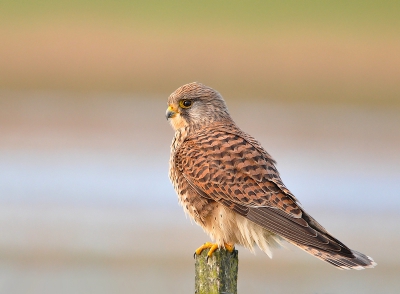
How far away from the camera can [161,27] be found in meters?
14.6

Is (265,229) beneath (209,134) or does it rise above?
beneath

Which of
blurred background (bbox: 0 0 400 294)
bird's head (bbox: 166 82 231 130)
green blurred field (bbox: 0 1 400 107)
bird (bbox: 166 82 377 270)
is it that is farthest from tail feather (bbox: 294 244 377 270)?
green blurred field (bbox: 0 1 400 107)

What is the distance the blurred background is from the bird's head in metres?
2.94

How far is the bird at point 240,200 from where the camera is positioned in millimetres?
3811

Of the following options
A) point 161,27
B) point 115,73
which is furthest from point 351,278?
point 161,27

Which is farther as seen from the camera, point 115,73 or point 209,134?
point 115,73

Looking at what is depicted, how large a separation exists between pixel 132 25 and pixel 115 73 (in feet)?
5.96

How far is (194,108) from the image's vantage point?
16.0 feet

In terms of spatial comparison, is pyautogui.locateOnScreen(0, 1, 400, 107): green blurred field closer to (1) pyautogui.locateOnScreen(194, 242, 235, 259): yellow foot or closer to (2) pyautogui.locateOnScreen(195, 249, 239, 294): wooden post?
(1) pyautogui.locateOnScreen(194, 242, 235, 259): yellow foot

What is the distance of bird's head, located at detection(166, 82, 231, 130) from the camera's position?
4848 millimetres

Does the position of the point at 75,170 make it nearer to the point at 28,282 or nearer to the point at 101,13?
the point at 28,282

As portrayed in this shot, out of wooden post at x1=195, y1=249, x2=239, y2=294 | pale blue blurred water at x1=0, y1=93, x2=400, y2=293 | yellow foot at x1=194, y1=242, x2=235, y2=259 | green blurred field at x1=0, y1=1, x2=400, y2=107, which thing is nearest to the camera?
wooden post at x1=195, y1=249, x2=239, y2=294

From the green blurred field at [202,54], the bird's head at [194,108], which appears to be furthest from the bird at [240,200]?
the green blurred field at [202,54]

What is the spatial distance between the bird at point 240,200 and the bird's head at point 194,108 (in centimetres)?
27
